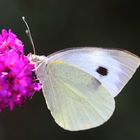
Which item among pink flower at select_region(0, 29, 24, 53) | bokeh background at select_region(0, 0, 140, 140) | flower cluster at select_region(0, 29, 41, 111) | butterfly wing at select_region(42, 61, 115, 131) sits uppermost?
pink flower at select_region(0, 29, 24, 53)

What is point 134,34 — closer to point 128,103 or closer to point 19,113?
point 128,103

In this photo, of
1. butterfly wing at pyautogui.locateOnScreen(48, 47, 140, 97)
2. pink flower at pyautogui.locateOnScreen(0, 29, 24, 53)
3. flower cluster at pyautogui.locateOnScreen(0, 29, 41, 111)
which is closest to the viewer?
flower cluster at pyautogui.locateOnScreen(0, 29, 41, 111)

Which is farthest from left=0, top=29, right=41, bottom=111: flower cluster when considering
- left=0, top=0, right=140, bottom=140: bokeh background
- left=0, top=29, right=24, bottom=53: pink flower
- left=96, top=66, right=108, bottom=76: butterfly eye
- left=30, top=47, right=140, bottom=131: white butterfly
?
left=0, top=0, right=140, bottom=140: bokeh background

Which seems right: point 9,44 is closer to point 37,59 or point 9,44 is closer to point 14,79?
point 37,59

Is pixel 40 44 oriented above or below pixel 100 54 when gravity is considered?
below

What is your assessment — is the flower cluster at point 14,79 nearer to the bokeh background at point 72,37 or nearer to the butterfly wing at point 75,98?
the butterfly wing at point 75,98

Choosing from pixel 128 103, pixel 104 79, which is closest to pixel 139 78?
pixel 128 103

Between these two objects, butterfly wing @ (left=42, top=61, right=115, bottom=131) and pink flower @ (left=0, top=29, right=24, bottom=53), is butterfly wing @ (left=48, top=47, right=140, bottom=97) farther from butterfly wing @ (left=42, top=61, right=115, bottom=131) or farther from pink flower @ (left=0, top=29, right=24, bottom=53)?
pink flower @ (left=0, top=29, right=24, bottom=53)

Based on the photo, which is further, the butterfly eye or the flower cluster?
the butterfly eye

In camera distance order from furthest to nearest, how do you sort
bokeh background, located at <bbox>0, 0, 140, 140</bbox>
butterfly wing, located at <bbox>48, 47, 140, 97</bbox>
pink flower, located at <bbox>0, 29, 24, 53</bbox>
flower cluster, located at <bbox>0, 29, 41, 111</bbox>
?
bokeh background, located at <bbox>0, 0, 140, 140</bbox>, butterfly wing, located at <bbox>48, 47, 140, 97</bbox>, pink flower, located at <bbox>0, 29, 24, 53</bbox>, flower cluster, located at <bbox>0, 29, 41, 111</bbox>
